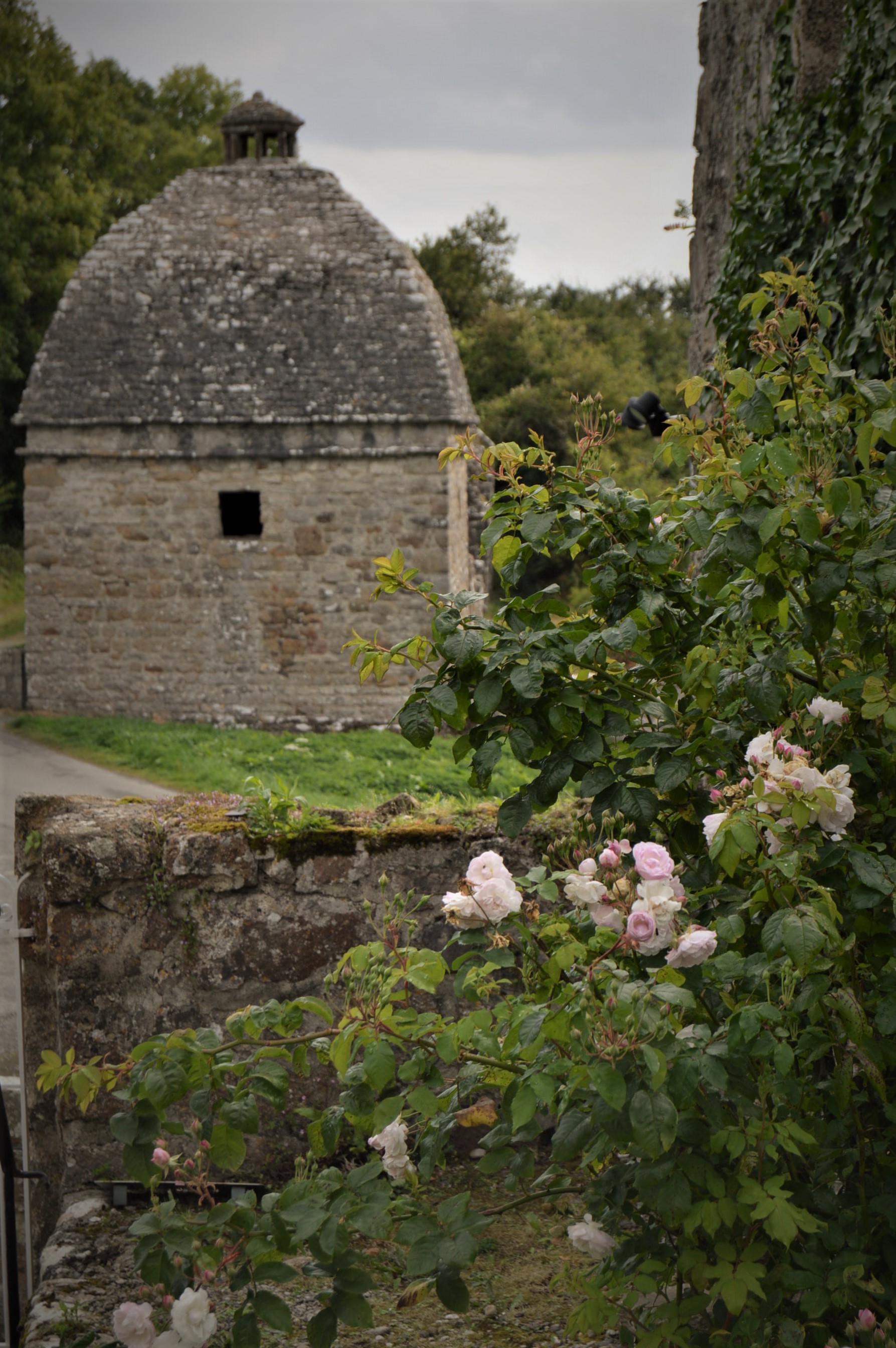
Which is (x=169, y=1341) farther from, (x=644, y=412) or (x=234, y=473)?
(x=234, y=473)

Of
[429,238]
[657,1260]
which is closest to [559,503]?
[657,1260]

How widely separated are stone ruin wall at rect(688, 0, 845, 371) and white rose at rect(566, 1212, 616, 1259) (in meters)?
4.37

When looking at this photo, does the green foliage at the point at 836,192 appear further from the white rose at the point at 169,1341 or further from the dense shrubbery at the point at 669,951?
the white rose at the point at 169,1341

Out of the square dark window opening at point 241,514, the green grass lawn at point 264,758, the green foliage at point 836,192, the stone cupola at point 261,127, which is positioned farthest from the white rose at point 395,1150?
the stone cupola at point 261,127

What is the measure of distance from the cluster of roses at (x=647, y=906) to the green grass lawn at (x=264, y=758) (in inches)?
288

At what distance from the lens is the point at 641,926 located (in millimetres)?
1850

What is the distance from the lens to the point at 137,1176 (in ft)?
6.43

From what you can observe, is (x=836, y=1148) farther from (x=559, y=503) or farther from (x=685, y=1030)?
(x=559, y=503)

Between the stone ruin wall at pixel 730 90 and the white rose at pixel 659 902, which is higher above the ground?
the stone ruin wall at pixel 730 90

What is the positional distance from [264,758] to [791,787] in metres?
10.8

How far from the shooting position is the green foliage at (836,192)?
146 inches

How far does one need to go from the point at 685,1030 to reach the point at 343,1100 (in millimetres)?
627

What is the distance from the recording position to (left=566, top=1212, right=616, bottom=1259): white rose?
84.0 inches

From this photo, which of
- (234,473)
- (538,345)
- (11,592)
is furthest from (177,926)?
(538,345)
